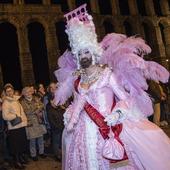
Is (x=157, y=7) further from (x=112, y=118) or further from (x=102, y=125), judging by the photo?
(x=112, y=118)

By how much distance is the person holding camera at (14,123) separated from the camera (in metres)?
7.13

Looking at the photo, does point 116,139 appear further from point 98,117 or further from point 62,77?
point 62,77

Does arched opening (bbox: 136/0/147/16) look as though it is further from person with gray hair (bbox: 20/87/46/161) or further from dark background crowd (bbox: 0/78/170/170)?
person with gray hair (bbox: 20/87/46/161)

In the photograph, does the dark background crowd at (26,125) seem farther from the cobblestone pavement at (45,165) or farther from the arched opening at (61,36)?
the arched opening at (61,36)

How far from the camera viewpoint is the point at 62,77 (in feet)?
13.9

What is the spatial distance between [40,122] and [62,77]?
3.65 m

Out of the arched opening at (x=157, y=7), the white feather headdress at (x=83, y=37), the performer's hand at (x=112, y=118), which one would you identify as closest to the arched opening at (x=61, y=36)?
the arched opening at (x=157, y=7)

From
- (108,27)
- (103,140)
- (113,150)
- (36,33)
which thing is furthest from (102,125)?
(108,27)

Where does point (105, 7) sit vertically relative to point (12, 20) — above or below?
above

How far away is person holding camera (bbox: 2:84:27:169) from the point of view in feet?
23.4

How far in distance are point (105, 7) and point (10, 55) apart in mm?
8721

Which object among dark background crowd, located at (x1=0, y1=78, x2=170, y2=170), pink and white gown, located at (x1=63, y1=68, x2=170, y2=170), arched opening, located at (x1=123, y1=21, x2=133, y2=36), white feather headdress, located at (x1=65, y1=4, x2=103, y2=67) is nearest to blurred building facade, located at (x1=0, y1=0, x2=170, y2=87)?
arched opening, located at (x1=123, y1=21, x2=133, y2=36)

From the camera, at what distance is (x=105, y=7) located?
26562 millimetres

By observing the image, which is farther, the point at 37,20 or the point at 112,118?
the point at 37,20
